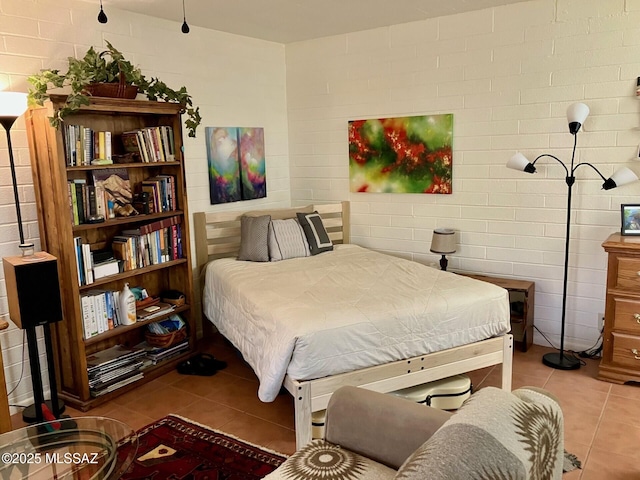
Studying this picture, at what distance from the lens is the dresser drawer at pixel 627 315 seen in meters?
3.22

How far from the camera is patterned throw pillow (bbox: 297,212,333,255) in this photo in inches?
168

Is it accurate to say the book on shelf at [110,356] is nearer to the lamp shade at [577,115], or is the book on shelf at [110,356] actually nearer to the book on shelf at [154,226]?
the book on shelf at [154,226]

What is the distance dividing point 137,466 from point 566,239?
10.0 feet

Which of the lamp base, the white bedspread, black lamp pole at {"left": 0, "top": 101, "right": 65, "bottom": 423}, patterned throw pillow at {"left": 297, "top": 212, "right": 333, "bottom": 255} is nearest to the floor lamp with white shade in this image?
the lamp base

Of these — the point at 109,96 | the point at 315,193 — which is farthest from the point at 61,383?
the point at 315,193

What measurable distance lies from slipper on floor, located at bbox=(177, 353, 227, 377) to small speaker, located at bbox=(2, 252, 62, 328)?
3.40ft

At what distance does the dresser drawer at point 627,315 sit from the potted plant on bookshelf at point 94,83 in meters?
3.02

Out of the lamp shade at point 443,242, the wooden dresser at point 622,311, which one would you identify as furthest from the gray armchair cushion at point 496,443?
the lamp shade at point 443,242

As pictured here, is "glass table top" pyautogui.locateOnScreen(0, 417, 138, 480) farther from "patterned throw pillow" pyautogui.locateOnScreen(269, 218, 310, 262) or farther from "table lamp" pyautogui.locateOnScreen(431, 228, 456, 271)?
"table lamp" pyautogui.locateOnScreen(431, 228, 456, 271)

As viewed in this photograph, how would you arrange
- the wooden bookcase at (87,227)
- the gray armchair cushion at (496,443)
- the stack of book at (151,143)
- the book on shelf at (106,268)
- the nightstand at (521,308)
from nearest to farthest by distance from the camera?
the gray armchair cushion at (496,443) → the wooden bookcase at (87,227) → the book on shelf at (106,268) → the stack of book at (151,143) → the nightstand at (521,308)

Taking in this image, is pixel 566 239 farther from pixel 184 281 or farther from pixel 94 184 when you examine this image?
pixel 94 184

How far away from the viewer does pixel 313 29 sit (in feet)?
14.4

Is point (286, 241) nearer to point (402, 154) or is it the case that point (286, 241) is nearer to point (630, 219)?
point (402, 154)

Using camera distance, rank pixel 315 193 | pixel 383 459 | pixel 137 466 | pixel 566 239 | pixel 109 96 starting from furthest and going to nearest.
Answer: pixel 315 193, pixel 566 239, pixel 109 96, pixel 137 466, pixel 383 459
